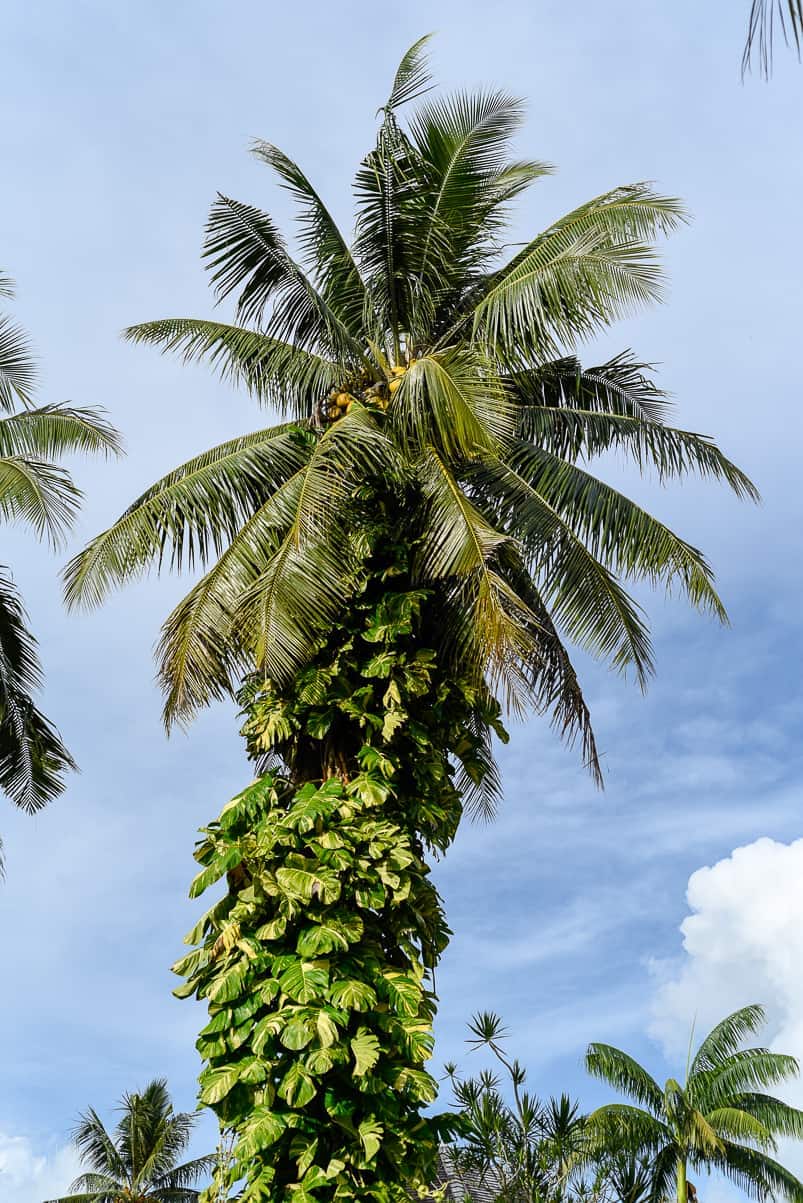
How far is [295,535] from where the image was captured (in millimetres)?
10500

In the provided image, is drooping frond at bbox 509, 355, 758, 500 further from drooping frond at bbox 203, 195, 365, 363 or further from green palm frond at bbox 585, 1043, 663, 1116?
green palm frond at bbox 585, 1043, 663, 1116

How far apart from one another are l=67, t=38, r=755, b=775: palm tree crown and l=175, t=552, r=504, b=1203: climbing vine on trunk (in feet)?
1.58

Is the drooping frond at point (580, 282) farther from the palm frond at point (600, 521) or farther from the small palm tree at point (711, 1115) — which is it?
the small palm tree at point (711, 1115)

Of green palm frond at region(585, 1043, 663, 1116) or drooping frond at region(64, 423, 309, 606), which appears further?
green palm frond at region(585, 1043, 663, 1116)

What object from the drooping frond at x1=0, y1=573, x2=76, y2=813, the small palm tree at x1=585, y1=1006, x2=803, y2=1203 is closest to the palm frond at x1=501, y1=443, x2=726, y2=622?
the drooping frond at x1=0, y1=573, x2=76, y2=813

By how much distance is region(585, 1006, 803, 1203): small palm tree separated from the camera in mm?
22703

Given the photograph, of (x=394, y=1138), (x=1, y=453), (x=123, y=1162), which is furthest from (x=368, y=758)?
(x=123, y=1162)

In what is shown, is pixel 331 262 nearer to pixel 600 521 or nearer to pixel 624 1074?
pixel 600 521

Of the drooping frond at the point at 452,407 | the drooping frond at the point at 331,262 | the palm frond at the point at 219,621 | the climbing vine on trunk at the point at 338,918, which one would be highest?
the drooping frond at the point at 331,262

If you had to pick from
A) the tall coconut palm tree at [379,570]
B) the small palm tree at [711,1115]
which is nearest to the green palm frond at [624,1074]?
the small palm tree at [711,1115]

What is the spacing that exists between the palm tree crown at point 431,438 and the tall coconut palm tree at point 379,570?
27 mm

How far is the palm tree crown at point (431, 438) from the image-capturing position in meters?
10.6

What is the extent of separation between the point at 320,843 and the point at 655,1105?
53.5 feet

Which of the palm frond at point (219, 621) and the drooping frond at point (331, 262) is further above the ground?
the drooping frond at point (331, 262)
